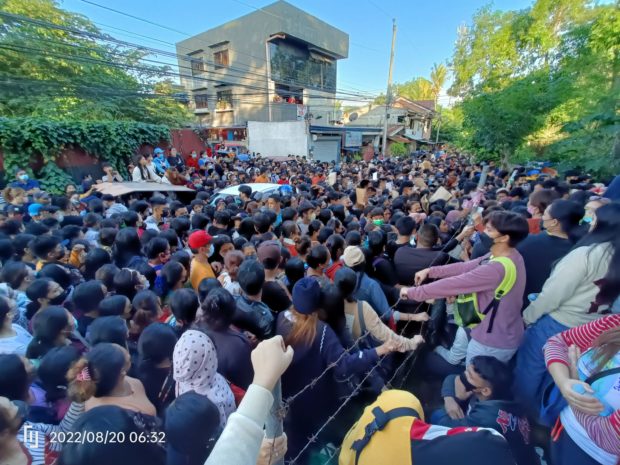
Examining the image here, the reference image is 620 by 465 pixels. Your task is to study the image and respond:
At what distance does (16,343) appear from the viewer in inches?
77.5

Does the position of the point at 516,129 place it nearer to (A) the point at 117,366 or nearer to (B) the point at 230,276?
(B) the point at 230,276

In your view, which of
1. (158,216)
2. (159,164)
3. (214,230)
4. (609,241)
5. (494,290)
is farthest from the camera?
(159,164)

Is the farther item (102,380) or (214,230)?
(214,230)

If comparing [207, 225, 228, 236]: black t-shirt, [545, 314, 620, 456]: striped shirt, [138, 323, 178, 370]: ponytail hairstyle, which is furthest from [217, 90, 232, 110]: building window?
[545, 314, 620, 456]: striped shirt

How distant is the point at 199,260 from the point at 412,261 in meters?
2.29

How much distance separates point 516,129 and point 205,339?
9434 millimetres

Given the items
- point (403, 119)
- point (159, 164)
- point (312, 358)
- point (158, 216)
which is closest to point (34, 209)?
point (158, 216)

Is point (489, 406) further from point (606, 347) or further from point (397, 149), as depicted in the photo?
point (397, 149)

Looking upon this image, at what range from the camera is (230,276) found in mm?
2844

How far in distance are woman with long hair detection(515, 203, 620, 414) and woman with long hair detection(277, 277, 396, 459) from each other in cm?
91

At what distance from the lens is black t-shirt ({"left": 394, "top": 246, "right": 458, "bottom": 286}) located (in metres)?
2.83

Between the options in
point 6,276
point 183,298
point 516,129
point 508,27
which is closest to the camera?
point 183,298

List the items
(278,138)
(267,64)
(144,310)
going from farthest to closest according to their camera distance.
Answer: (267,64) < (278,138) < (144,310)

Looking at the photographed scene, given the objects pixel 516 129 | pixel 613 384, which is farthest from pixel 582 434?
pixel 516 129
